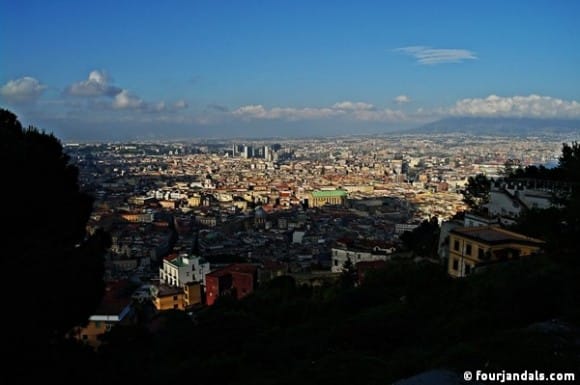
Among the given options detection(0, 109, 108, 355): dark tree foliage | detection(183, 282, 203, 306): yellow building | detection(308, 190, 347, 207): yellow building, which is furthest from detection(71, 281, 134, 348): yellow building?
detection(308, 190, 347, 207): yellow building

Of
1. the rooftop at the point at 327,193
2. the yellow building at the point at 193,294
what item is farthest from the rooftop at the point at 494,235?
the rooftop at the point at 327,193

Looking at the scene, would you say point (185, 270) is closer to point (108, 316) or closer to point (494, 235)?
point (108, 316)

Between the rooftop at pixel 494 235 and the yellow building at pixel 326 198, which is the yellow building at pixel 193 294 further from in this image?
the yellow building at pixel 326 198

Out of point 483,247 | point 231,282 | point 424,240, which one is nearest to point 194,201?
point 231,282

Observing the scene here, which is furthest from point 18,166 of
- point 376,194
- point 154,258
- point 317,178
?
point 317,178

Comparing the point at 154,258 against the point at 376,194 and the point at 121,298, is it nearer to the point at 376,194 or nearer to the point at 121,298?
the point at 121,298

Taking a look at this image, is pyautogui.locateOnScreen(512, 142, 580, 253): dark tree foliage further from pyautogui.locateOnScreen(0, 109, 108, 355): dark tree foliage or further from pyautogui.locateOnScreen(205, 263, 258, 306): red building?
pyautogui.locateOnScreen(205, 263, 258, 306): red building

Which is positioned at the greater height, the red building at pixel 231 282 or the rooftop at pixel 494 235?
the rooftop at pixel 494 235
